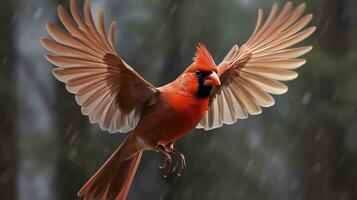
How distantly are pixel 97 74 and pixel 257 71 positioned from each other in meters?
0.38

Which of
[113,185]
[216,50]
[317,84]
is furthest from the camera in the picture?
[317,84]

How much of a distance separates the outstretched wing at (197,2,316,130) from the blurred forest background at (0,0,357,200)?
155cm

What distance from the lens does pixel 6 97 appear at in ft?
9.96

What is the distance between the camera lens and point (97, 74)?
3.42ft

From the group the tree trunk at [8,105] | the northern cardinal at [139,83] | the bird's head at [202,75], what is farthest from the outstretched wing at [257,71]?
the tree trunk at [8,105]

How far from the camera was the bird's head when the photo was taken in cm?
93

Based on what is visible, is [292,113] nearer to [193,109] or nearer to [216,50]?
[216,50]

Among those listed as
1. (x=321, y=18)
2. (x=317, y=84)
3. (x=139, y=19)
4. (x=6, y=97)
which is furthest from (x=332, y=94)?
(x=6, y=97)

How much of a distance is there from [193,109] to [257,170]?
2.28 meters

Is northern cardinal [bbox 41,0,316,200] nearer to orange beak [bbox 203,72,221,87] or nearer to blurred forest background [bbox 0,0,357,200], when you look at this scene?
orange beak [bbox 203,72,221,87]

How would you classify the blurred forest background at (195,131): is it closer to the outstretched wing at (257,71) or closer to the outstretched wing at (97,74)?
the outstretched wing at (257,71)

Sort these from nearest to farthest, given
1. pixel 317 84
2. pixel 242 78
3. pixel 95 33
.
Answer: pixel 95 33 < pixel 242 78 < pixel 317 84

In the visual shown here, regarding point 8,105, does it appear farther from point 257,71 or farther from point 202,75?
point 202,75

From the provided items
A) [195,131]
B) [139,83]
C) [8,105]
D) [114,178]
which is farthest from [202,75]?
[8,105]
